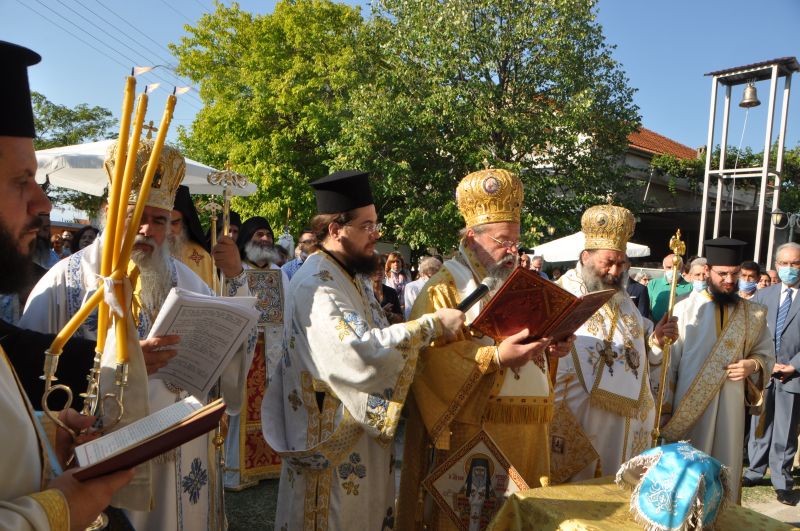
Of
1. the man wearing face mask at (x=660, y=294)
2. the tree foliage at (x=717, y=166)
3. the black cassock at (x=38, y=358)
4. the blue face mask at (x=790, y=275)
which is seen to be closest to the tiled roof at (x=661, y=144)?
the tree foliage at (x=717, y=166)

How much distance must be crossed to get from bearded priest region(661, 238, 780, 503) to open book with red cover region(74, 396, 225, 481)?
4344 millimetres

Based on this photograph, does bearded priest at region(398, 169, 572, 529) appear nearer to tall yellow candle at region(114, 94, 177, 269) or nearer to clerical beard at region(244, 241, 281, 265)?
tall yellow candle at region(114, 94, 177, 269)

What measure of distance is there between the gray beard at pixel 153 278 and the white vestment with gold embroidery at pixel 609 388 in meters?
2.46

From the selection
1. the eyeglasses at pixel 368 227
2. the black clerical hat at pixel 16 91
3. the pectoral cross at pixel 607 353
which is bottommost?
the pectoral cross at pixel 607 353

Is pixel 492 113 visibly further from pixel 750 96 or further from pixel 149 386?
pixel 149 386

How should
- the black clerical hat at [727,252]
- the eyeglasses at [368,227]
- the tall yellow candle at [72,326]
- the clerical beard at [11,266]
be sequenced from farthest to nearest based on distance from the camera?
the black clerical hat at [727,252] → the eyeglasses at [368,227] → the tall yellow candle at [72,326] → the clerical beard at [11,266]

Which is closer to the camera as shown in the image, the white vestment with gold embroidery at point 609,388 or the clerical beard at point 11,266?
the clerical beard at point 11,266

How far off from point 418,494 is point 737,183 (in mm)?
23487

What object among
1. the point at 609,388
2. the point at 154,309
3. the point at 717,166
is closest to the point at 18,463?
the point at 154,309

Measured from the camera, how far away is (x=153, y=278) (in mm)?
→ 2949

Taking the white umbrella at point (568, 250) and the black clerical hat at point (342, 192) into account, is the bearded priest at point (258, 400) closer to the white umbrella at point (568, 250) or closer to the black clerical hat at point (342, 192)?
the black clerical hat at point (342, 192)

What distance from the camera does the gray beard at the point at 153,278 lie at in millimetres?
2922

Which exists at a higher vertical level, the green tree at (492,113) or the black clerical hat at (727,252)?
the green tree at (492,113)

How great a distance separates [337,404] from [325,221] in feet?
2.97
